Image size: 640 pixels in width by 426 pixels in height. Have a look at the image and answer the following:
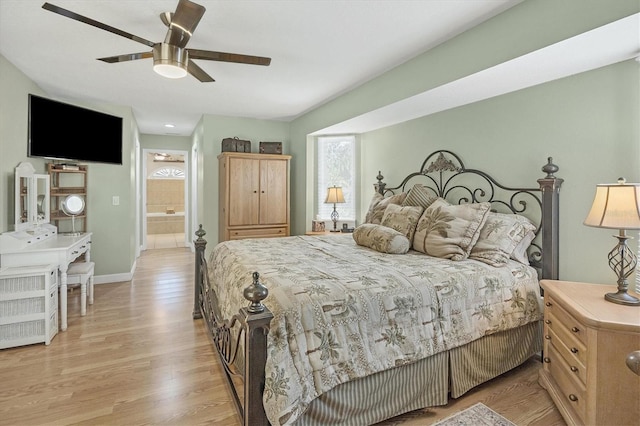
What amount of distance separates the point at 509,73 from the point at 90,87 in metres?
4.30

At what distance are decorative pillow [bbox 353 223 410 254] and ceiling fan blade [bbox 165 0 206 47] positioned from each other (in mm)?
2013

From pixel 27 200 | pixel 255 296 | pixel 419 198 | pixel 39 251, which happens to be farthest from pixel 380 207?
pixel 27 200

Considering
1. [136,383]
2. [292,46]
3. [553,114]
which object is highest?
[292,46]

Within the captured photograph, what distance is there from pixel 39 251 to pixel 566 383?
159 inches

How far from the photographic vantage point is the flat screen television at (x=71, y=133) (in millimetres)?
3471

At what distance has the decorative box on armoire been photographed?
460cm

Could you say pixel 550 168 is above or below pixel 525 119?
below

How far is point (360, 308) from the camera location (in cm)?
166

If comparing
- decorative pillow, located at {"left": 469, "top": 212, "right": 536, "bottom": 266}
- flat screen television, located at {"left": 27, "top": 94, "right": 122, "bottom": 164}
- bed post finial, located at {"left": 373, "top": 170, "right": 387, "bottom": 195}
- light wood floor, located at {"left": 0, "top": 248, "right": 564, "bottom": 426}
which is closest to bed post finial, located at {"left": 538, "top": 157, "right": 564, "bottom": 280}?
decorative pillow, located at {"left": 469, "top": 212, "right": 536, "bottom": 266}

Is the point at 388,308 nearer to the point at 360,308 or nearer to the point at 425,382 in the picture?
the point at 360,308

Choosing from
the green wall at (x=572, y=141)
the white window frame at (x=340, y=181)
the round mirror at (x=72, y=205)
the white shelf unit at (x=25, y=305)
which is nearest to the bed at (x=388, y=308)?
the green wall at (x=572, y=141)

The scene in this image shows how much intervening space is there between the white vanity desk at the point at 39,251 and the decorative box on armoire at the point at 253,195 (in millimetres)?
1825

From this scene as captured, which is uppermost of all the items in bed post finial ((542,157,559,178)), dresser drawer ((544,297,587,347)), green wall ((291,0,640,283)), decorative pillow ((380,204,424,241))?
green wall ((291,0,640,283))

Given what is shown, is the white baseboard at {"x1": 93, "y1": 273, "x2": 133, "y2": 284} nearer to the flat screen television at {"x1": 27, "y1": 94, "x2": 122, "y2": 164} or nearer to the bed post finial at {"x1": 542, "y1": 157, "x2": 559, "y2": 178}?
the flat screen television at {"x1": 27, "y1": 94, "x2": 122, "y2": 164}
